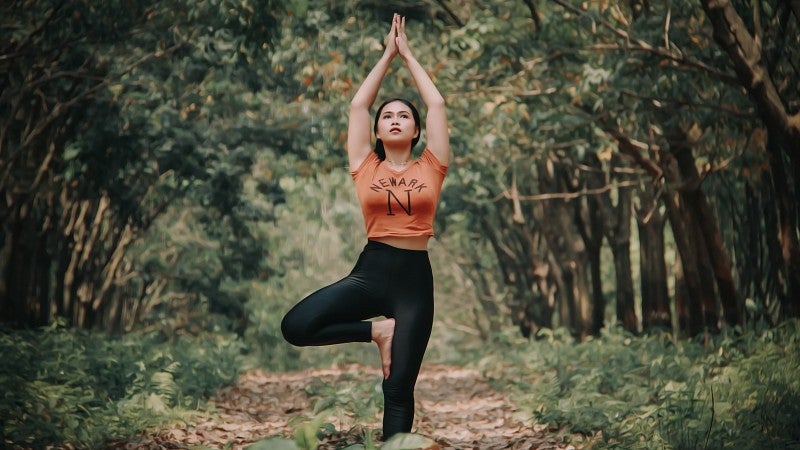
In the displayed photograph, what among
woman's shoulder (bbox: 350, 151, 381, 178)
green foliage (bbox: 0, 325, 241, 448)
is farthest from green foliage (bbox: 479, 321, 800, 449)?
green foliage (bbox: 0, 325, 241, 448)

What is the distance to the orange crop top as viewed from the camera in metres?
5.96

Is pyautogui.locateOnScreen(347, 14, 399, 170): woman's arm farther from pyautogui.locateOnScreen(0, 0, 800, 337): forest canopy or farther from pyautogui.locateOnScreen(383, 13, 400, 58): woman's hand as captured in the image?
pyautogui.locateOnScreen(0, 0, 800, 337): forest canopy

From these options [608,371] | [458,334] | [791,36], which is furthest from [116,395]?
[458,334]

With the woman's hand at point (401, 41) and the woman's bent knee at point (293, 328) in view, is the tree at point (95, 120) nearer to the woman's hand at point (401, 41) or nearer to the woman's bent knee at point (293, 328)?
the woman's hand at point (401, 41)

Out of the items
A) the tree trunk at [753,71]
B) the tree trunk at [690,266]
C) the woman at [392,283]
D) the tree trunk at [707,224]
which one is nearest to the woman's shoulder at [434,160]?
the woman at [392,283]

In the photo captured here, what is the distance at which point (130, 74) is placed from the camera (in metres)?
17.4

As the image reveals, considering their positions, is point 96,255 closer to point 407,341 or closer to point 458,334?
point 407,341

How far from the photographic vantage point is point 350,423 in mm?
A: 11297

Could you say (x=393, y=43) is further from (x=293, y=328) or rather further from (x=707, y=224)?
(x=707, y=224)

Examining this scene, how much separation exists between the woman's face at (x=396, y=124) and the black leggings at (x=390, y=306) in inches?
23.8

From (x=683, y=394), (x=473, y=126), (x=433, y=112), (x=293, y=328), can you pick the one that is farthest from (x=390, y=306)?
(x=473, y=126)

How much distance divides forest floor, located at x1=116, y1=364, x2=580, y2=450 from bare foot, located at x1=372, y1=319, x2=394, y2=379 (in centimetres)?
100

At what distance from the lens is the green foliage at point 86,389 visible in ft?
30.7

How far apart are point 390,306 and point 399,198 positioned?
0.59m
